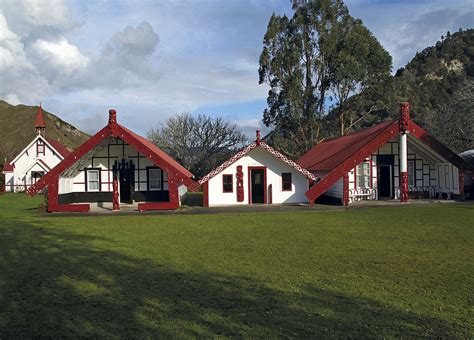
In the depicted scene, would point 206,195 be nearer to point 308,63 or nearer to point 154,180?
point 154,180

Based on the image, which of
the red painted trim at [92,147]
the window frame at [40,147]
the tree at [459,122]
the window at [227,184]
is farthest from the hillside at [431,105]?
the window frame at [40,147]

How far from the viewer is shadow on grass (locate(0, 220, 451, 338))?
5.52 meters

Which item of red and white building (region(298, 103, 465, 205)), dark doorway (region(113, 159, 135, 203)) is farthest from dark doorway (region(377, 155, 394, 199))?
dark doorway (region(113, 159, 135, 203))

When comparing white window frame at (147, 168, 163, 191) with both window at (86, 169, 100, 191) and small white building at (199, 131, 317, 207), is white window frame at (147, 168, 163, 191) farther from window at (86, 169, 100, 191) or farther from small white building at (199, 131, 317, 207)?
small white building at (199, 131, 317, 207)

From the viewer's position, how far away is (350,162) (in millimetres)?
22953

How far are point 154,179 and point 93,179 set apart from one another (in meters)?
3.43

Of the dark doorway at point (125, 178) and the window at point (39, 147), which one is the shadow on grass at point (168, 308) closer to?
the dark doorway at point (125, 178)

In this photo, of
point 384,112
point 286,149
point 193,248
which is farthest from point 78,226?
point 384,112

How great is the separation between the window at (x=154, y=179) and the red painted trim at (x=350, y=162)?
29.3ft

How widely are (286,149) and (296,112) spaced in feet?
11.2

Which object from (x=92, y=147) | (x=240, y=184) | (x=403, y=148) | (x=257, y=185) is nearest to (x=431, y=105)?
(x=403, y=148)

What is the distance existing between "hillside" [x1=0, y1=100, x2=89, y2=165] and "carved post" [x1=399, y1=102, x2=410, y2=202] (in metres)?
94.8

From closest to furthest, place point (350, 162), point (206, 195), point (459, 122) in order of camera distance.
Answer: point (350, 162), point (206, 195), point (459, 122)

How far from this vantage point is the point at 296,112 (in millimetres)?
41531
